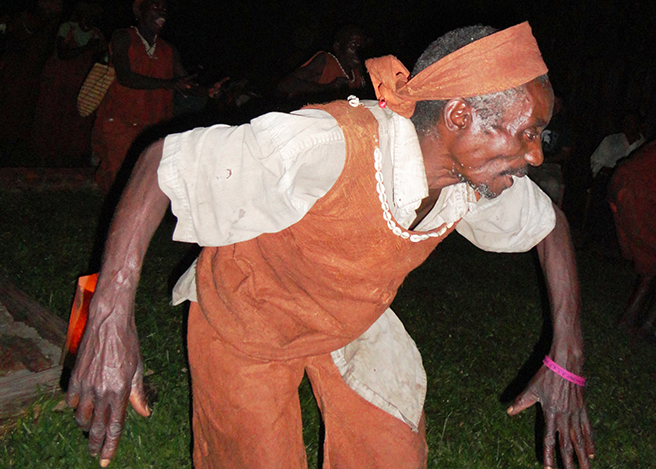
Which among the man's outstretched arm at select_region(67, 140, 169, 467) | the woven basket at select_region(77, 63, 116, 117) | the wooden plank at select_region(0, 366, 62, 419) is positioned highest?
the man's outstretched arm at select_region(67, 140, 169, 467)

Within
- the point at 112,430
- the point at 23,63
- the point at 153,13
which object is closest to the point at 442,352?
the point at 112,430

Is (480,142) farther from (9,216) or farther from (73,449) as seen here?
(9,216)

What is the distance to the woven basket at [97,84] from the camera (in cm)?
514

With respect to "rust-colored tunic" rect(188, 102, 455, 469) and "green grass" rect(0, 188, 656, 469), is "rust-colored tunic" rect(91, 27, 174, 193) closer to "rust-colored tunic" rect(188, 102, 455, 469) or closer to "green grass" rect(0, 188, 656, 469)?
"green grass" rect(0, 188, 656, 469)

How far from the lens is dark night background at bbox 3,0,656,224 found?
396 inches

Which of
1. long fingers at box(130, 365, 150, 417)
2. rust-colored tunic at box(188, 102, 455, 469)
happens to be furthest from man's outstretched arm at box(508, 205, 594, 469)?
long fingers at box(130, 365, 150, 417)

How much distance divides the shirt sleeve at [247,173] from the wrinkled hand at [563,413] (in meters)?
1.17

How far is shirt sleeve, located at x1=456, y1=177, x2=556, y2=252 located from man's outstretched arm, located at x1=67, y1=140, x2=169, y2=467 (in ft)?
4.03

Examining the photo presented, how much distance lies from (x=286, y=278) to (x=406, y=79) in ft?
2.46

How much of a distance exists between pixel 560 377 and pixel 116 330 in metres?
1.57

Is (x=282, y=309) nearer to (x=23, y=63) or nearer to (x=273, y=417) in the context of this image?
(x=273, y=417)

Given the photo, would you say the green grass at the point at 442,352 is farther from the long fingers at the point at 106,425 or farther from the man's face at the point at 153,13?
the man's face at the point at 153,13

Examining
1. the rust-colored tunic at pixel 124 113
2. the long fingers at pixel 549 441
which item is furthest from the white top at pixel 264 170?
the rust-colored tunic at pixel 124 113

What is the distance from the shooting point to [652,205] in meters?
5.19
